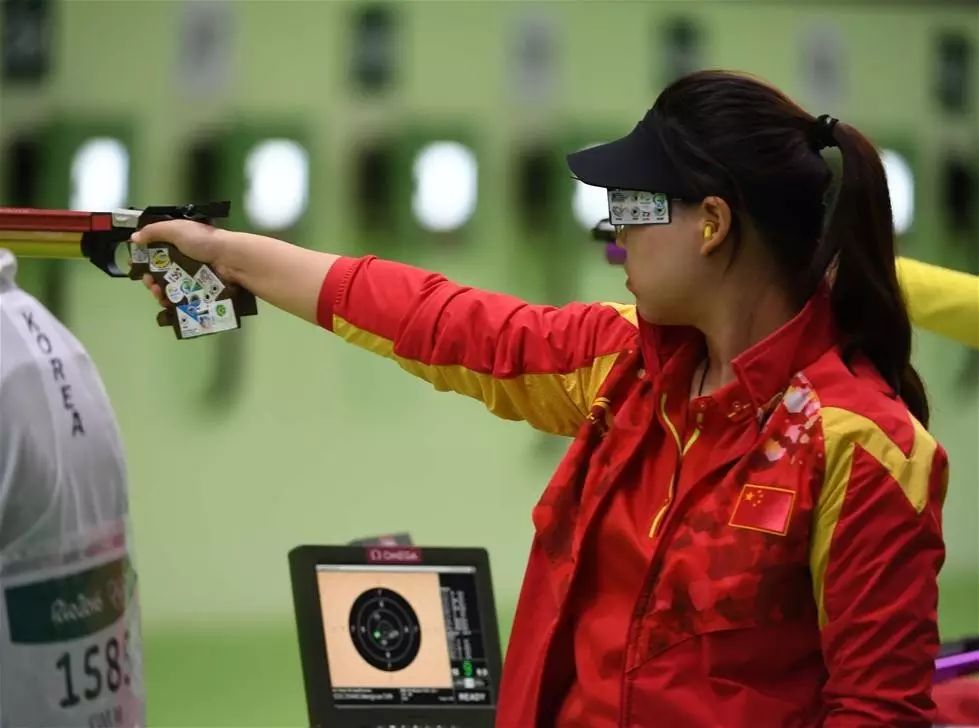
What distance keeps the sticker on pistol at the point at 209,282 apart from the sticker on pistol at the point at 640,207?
19.0 inches

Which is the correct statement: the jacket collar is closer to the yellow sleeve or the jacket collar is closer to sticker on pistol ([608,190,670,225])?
sticker on pistol ([608,190,670,225])

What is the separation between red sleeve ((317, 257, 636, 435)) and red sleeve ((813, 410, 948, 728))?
309 millimetres

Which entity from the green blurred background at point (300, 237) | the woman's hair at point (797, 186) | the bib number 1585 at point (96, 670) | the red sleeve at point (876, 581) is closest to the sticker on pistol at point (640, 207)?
the woman's hair at point (797, 186)

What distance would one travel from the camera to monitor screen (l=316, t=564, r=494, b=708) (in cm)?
198

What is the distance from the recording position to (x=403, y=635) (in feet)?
6.61

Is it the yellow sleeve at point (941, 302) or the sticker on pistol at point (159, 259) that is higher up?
the sticker on pistol at point (159, 259)

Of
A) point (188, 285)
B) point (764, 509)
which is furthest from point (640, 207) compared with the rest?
point (188, 285)

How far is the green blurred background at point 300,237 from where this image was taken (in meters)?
2.69

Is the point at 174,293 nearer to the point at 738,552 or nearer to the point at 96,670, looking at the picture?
the point at 96,670

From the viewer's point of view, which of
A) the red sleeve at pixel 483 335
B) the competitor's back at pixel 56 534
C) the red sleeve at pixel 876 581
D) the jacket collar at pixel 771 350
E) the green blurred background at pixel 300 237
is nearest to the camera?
the competitor's back at pixel 56 534

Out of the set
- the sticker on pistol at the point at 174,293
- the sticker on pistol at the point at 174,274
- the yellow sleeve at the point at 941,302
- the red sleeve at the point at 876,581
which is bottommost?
the red sleeve at the point at 876,581

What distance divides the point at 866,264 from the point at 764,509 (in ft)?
0.87

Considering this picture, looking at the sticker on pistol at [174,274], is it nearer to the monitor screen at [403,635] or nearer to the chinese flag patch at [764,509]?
the monitor screen at [403,635]

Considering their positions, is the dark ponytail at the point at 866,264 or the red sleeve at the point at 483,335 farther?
the red sleeve at the point at 483,335
